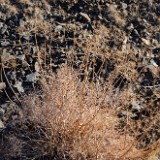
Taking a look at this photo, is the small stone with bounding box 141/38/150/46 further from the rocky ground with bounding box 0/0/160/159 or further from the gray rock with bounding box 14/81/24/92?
the gray rock with bounding box 14/81/24/92

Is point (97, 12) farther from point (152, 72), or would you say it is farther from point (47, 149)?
point (47, 149)

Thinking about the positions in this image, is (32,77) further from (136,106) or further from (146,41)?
(146,41)

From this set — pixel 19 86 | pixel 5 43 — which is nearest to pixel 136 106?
pixel 19 86

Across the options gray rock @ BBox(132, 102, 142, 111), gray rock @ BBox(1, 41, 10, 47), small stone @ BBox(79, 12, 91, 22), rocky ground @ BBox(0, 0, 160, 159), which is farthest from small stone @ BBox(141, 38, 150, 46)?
gray rock @ BBox(1, 41, 10, 47)

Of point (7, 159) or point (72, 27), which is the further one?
point (72, 27)

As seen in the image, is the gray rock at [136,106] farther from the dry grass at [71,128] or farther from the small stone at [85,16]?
the small stone at [85,16]

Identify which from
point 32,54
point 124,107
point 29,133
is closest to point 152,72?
point 124,107
